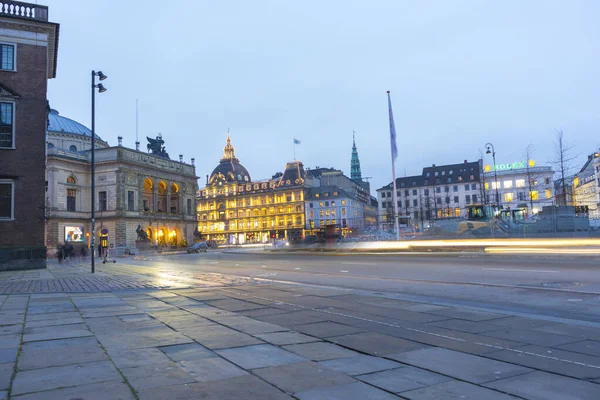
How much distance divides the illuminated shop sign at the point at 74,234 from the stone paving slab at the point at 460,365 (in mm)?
73696

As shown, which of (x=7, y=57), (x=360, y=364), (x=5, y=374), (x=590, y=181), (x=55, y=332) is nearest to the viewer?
(x=5, y=374)

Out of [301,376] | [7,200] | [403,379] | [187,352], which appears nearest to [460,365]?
[403,379]

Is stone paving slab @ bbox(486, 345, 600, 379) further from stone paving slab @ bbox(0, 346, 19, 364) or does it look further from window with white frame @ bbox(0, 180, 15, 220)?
window with white frame @ bbox(0, 180, 15, 220)

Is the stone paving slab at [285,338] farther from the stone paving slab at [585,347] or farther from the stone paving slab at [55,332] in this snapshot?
the stone paving slab at [585,347]

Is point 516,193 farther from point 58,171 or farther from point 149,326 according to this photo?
point 149,326

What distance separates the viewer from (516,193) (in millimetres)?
113000

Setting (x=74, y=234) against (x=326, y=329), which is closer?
(x=326, y=329)

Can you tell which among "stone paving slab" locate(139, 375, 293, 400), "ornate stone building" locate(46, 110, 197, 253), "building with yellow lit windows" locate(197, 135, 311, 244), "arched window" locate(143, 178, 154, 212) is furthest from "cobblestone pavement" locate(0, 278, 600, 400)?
"building with yellow lit windows" locate(197, 135, 311, 244)

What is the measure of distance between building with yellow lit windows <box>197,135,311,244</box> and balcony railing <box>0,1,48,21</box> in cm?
10143

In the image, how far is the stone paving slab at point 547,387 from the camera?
4305 mm

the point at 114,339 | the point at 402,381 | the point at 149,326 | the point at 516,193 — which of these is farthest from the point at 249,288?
the point at 516,193

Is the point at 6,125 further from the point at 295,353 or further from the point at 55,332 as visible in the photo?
the point at 295,353

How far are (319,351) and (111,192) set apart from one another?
81.7 meters

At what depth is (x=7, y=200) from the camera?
94.1 feet
